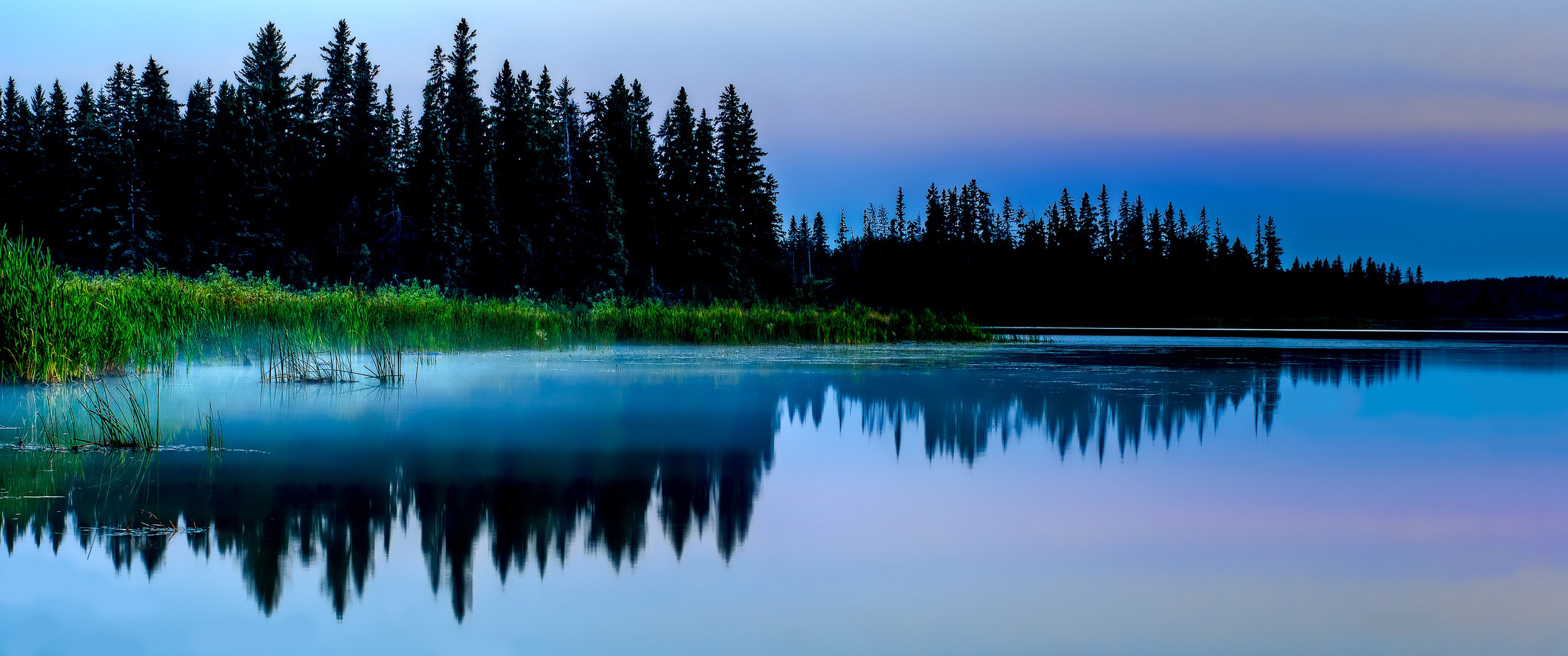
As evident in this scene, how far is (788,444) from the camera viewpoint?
952 cm

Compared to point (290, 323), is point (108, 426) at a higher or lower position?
lower

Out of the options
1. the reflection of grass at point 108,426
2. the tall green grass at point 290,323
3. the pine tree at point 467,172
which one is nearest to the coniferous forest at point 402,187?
the pine tree at point 467,172

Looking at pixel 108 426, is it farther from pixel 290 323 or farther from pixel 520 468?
pixel 290 323

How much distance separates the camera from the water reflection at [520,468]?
5336 millimetres

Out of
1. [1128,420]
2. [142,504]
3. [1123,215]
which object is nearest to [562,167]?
[1128,420]

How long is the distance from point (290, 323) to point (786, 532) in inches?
532

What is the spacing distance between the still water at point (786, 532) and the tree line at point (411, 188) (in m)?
42.2

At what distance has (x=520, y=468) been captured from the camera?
7719 mm

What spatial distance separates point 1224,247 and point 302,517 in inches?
4116

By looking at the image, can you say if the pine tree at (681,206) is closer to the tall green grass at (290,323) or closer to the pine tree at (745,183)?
the pine tree at (745,183)

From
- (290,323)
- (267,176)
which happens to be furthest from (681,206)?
(290,323)

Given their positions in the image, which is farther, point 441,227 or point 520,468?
point 441,227

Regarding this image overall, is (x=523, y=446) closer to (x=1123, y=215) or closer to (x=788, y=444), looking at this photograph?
(x=788, y=444)

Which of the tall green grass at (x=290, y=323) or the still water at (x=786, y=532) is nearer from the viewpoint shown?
the still water at (x=786, y=532)
